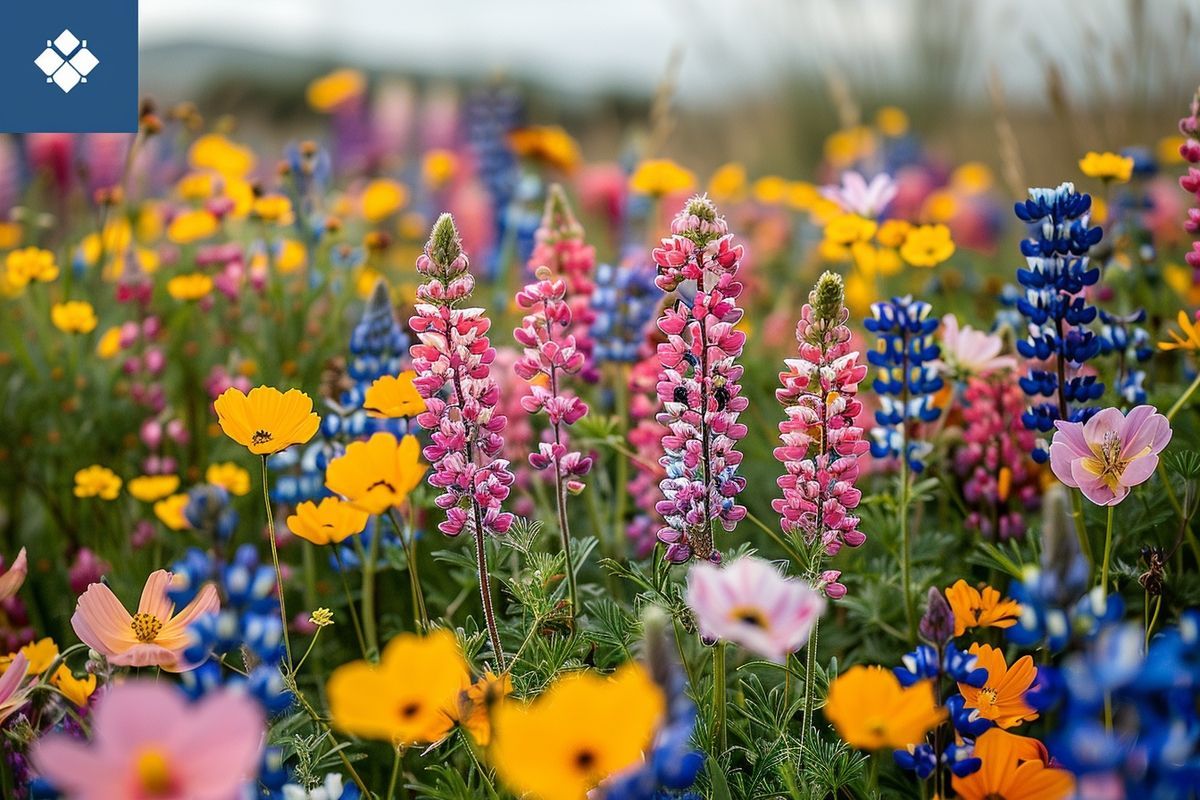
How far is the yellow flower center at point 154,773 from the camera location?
0.73 metres

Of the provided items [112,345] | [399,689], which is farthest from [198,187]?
[399,689]

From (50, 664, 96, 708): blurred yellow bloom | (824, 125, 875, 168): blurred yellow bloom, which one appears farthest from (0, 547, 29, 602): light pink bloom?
(824, 125, 875, 168): blurred yellow bloom

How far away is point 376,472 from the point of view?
44.4 inches

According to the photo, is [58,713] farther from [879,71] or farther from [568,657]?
[879,71]

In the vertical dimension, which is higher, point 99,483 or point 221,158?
point 221,158

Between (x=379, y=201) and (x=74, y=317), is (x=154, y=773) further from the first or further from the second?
(x=379, y=201)

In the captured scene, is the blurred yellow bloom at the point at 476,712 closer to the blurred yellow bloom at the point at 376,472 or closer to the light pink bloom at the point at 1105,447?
the blurred yellow bloom at the point at 376,472

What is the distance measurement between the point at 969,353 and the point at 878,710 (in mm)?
952

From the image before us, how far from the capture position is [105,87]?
2.33 meters

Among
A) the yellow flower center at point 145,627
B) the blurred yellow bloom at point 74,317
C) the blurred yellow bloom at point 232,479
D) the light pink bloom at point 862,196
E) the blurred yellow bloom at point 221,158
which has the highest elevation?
the light pink bloom at point 862,196

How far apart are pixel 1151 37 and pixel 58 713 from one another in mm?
3722

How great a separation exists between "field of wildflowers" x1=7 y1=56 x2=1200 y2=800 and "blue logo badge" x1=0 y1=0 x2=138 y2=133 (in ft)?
0.43

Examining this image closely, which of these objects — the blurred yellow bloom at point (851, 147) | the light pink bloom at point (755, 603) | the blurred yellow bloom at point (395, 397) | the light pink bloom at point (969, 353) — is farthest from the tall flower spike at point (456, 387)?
the blurred yellow bloom at point (851, 147)

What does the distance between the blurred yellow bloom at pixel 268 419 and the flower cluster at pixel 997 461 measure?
115cm
